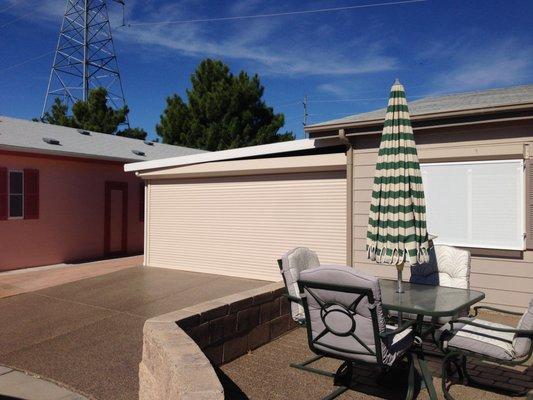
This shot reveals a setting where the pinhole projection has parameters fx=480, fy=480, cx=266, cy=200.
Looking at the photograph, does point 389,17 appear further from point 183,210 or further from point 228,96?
point 228,96

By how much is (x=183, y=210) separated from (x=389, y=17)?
929 centimetres

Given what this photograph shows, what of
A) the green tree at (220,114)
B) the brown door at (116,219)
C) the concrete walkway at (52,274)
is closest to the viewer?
the concrete walkway at (52,274)

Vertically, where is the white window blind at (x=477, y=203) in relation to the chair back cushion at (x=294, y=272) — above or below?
above

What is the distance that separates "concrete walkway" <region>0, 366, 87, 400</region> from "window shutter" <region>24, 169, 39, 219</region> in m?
7.76

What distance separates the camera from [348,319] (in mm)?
3643

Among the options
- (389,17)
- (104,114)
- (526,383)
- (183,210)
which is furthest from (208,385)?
(104,114)

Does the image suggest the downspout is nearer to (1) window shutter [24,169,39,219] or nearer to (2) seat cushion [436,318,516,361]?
(2) seat cushion [436,318,516,361]

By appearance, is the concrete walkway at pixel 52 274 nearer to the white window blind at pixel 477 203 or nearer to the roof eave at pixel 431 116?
the roof eave at pixel 431 116

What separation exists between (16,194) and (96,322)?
6356mm

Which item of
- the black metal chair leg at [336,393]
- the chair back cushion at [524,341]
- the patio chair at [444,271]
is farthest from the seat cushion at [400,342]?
the patio chair at [444,271]

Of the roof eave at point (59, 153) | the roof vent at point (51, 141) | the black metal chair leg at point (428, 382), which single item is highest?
the roof vent at point (51, 141)

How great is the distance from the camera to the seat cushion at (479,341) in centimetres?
378

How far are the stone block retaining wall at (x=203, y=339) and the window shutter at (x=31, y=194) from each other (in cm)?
A: 866

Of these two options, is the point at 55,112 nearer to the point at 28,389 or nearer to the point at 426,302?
the point at 28,389
